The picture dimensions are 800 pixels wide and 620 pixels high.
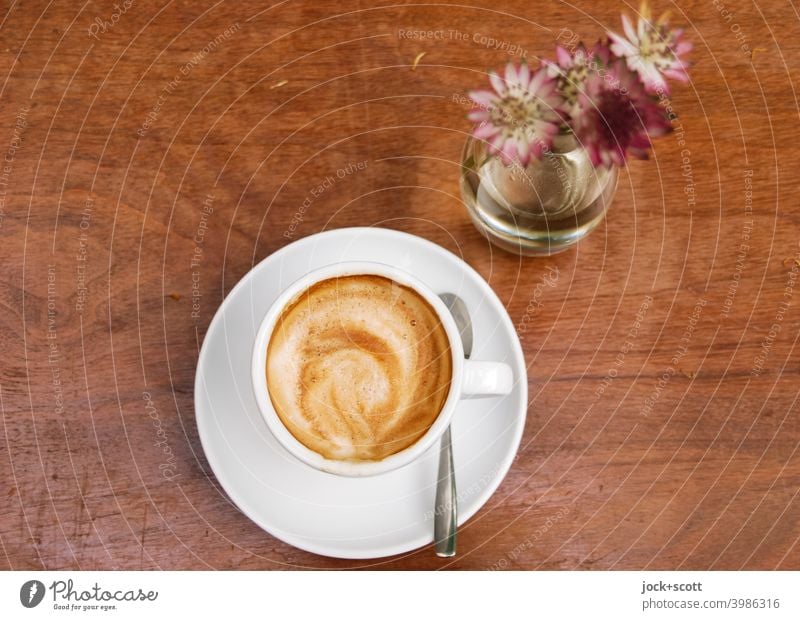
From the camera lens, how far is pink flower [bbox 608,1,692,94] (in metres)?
0.59

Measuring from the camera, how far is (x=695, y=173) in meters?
0.73

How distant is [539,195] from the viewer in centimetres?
64

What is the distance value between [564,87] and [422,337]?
23cm

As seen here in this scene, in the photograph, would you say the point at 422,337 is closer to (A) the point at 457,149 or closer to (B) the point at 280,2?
(A) the point at 457,149
